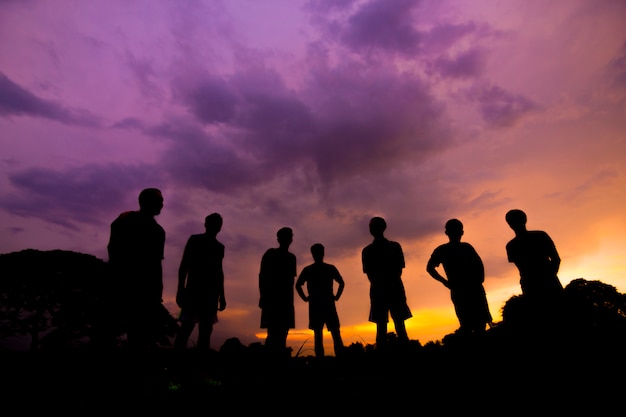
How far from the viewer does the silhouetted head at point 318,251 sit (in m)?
7.33

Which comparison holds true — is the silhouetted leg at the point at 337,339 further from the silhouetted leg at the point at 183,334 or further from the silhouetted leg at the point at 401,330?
the silhouetted leg at the point at 183,334

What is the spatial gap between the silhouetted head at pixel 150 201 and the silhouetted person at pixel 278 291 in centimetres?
244

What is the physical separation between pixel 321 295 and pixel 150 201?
4.31 m

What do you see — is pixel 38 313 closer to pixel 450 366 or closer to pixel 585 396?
pixel 450 366

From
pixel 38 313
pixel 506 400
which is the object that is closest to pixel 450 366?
pixel 506 400

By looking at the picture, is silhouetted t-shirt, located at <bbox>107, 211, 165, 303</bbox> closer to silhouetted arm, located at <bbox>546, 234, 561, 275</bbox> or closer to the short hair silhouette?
the short hair silhouette

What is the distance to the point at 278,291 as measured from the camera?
6.04m

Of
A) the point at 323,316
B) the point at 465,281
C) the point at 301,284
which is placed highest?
the point at 301,284

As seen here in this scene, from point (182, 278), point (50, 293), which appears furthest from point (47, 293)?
point (182, 278)

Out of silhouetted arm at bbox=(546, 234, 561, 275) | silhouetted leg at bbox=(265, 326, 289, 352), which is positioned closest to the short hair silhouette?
silhouetted arm at bbox=(546, 234, 561, 275)

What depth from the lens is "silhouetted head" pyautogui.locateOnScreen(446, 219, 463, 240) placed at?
17.9 feet

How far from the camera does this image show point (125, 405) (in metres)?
2.68

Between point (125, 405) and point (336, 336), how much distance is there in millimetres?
5049

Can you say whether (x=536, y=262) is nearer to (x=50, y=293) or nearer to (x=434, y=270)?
(x=434, y=270)
